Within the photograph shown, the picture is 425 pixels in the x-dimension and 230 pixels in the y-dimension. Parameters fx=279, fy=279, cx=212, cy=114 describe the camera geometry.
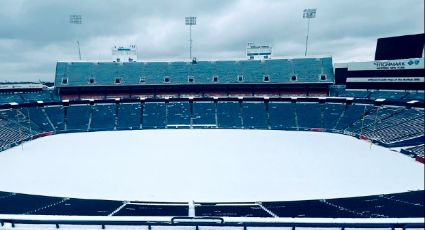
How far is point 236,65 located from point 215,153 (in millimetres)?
42329

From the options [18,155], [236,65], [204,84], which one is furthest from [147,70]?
[18,155]

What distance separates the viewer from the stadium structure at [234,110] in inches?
764

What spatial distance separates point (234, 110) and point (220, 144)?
72.0 feet

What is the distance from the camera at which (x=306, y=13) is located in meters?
71.4

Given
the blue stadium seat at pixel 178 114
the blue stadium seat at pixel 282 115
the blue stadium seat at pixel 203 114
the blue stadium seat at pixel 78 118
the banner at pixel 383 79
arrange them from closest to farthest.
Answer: the banner at pixel 383 79 → the blue stadium seat at pixel 78 118 → the blue stadium seat at pixel 282 115 → the blue stadium seat at pixel 178 114 → the blue stadium seat at pixel 203 114

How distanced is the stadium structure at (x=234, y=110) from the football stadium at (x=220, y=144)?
20 cm

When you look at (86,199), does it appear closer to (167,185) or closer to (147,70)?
(167,185)

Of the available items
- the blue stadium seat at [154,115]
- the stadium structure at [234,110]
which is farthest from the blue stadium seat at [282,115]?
the blue stadium seat at [154,115]

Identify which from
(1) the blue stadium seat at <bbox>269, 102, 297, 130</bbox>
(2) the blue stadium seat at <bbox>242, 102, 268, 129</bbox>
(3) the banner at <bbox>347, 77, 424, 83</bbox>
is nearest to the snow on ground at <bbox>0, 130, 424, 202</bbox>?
(1) the blue stadium seat at <bbox>269, 102, 297, 130</bbox>

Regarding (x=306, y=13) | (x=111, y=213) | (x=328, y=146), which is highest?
(x=306, y=13)

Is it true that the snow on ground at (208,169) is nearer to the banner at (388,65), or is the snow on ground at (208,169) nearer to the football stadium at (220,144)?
the football stadium at (220,144)

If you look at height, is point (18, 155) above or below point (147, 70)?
below

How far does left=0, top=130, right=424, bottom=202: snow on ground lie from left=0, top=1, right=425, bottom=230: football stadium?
18 cm

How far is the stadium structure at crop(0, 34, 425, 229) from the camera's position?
1941cm
